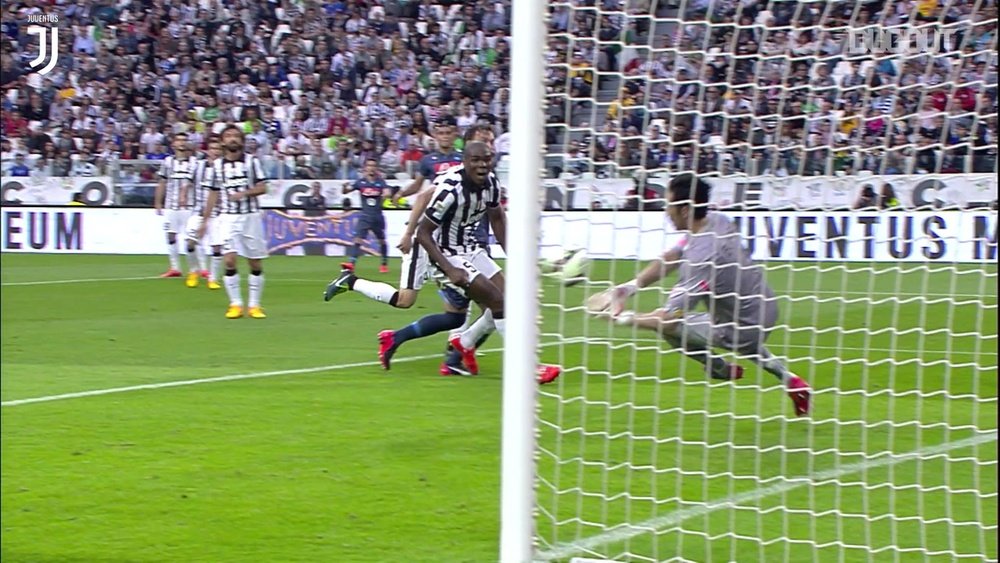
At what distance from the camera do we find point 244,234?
43.8ft

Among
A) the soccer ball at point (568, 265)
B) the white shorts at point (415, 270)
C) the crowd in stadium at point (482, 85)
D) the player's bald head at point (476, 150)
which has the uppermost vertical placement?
the crowd in stadium at point (482, 85)

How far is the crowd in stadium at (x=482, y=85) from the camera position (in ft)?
18.7

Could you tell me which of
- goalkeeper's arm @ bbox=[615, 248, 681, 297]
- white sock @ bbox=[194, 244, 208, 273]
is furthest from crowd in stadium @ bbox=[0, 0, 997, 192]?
white sock @ bbox=[194, 244, 208, 273]

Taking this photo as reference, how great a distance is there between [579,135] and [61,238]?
1999cm

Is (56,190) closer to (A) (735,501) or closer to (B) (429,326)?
(B) (429,326)

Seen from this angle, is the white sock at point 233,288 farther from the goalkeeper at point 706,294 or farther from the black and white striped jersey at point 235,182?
the goalkeeper at point 706,294

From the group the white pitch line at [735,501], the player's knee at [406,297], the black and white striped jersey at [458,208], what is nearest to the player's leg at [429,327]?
the player's knee at [406,297]

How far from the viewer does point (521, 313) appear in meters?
4.47

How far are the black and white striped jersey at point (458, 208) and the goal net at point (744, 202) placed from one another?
1276 millimetres

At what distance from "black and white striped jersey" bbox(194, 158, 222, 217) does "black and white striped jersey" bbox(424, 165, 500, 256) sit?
487 cm

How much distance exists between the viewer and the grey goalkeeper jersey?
21.0ft

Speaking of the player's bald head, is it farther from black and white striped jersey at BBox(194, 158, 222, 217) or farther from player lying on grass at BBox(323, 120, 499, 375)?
black and white striped jersey at BBox(194, 158, 222, 217)

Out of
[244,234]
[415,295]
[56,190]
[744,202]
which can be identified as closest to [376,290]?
[415,295]

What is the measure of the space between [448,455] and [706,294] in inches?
58.3
